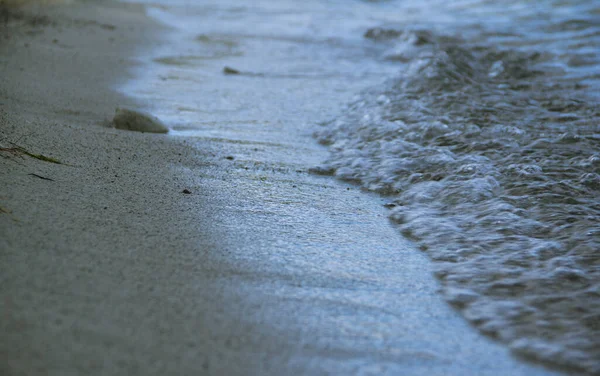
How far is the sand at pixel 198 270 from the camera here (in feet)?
5.08

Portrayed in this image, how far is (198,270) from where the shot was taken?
198 cm

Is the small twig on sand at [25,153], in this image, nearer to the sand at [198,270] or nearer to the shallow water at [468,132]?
the sand at [198,270]

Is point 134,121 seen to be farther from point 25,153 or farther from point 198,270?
point 198,270

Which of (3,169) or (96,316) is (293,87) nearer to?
(3,169)

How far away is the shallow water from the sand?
18 centimetres

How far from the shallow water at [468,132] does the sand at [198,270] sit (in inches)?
7.1

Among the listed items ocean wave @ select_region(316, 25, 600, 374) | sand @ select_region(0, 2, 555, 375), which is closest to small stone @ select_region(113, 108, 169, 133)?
sand @ select_region(0, 2, 555, 375)

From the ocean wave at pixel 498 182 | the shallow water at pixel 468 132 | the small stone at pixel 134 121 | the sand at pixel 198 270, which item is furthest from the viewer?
the small stone at pixel 134 121

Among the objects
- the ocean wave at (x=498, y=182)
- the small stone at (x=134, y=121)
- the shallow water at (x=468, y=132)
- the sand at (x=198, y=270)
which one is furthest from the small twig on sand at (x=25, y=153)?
the ocean wave at (x=498, y=182)

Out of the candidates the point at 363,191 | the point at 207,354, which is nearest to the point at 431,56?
the point at 363,191

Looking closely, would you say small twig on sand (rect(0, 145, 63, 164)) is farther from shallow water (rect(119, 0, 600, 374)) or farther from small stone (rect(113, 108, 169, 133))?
shallow water (rect(119, 0, 600, 374))

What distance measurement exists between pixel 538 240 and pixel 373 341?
107cm

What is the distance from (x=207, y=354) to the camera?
1540 millimetres

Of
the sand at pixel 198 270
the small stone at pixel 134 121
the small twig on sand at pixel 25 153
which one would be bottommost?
the sand at pixel 198 270
